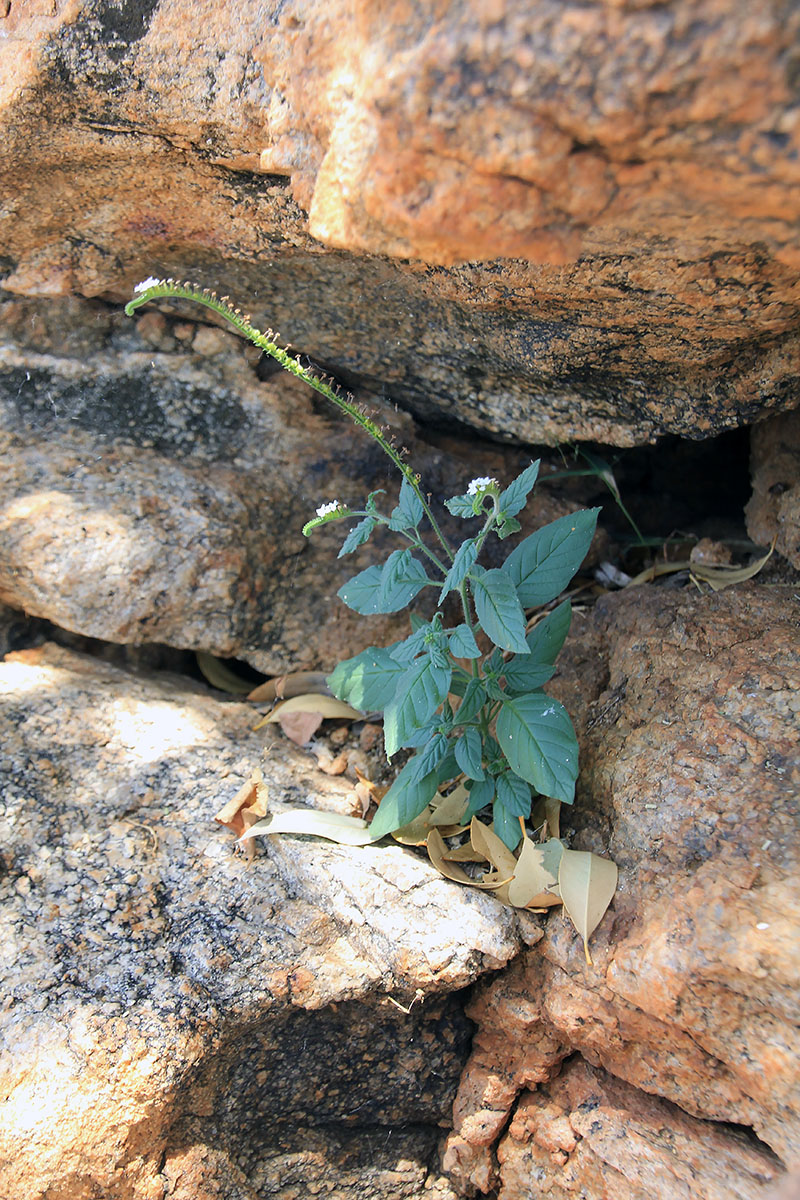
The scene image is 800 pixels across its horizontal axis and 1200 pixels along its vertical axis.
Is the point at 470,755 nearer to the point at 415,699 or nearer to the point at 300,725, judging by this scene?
the point at 415,699

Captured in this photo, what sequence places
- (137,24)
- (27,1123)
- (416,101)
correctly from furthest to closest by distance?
(137,24) → (27,1123) → (416,101)

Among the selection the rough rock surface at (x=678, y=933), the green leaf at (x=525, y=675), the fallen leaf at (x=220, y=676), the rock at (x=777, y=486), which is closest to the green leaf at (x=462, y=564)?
the green leaf at (x=525, y=675)

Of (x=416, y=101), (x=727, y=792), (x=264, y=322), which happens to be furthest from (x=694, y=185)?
(x=264, y=322)

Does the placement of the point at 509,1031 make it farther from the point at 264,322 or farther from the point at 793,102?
the point at 264,322

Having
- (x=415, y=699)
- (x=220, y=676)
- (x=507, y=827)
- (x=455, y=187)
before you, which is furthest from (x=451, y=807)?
(x=455, y=187)

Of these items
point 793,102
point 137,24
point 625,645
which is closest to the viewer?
point 793,102

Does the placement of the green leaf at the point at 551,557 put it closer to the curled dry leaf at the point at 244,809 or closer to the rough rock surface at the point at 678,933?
the rough rock surface at the point at 678,933

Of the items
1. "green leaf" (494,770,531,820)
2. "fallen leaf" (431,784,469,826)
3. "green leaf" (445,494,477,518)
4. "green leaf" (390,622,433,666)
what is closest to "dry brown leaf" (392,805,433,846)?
"fallen leaf" (431,784,469,826)

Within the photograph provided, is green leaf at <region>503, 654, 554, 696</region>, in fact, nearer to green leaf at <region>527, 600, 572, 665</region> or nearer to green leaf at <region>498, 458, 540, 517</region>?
green leaf at <region>527, 600, 572, 665</region>
